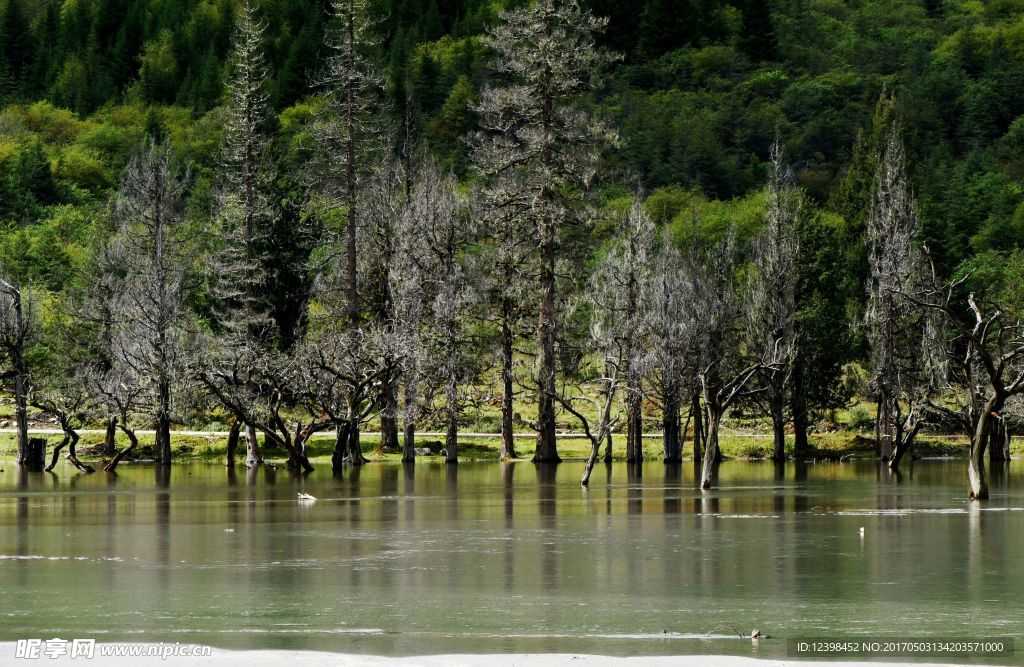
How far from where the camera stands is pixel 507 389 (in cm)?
6781

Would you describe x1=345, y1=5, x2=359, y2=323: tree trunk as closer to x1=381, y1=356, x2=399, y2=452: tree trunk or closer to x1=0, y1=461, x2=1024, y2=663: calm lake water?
x1=381, y1=356, x2=399, y2=452: tree trunk

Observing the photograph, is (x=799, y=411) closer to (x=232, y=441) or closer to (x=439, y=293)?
(x=439, y=293)

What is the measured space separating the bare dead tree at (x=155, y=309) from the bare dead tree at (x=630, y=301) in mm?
19919

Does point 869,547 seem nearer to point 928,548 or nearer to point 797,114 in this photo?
point 928,548

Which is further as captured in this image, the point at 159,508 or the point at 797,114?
the point at 797,114

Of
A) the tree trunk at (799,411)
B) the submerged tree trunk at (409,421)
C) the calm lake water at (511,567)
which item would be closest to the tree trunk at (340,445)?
the submerged tree trunk at (409,421)

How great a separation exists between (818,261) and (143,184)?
1448 inches

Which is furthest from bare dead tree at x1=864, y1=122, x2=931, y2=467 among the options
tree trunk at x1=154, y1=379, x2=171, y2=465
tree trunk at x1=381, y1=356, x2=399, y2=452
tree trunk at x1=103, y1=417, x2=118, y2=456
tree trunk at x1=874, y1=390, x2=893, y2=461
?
tree trunk at x1=103, y1=417, x2=118, y2=456

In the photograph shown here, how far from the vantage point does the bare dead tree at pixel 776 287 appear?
73562 mm

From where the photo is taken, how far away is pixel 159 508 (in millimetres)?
41281

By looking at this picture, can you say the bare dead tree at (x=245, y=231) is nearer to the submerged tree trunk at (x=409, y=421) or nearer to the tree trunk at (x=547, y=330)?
the submerged tree trunk at (x=409, y=421)

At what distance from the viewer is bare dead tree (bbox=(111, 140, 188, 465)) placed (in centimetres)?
6344

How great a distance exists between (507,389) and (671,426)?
30.1 feet

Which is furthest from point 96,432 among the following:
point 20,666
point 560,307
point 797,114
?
point 797,114
